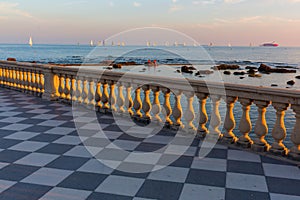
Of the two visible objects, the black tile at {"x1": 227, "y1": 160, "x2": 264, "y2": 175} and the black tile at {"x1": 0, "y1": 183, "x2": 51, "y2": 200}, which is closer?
the black tile at {"x1": 0, "y1": 183, "x2": 51, "y2": 200}

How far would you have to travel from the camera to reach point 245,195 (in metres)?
3.32

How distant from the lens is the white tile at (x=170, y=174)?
3719 millimetres

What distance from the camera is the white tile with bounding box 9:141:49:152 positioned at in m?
4.75

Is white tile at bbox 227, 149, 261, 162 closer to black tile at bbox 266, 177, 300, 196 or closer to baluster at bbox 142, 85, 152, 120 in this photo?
black tile at bbox 266, 177, 300, 196

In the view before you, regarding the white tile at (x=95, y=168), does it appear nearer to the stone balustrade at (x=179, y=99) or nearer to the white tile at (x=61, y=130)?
the white tile at (x=61, y=130)

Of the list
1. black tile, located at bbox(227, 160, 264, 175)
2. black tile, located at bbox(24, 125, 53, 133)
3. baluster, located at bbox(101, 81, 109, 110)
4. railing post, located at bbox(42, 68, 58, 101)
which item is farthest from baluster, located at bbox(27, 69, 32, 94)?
black tile, located at bbox(227, 160, 264, 175)

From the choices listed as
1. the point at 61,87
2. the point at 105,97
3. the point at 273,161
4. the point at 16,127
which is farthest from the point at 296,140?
the point at 61,87

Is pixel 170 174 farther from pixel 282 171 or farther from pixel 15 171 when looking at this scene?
pixel 15 171

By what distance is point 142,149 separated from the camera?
4.78 m

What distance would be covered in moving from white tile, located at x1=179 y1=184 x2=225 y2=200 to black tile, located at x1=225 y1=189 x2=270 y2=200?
66mm

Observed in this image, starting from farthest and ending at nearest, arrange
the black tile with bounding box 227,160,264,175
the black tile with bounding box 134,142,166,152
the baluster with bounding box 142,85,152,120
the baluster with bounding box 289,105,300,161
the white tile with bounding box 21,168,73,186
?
the baluster with bounding box 142,85,152,120, the black tile with bounding box 134,142,166,152, the baluster with bounding box 289,105,300,161, the black tile with bounding box 227,160,264,175, the white tile with bounding box 21,168,73,186

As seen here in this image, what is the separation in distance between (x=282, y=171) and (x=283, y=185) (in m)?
0.46

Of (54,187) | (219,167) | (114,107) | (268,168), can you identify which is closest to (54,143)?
(54,187)

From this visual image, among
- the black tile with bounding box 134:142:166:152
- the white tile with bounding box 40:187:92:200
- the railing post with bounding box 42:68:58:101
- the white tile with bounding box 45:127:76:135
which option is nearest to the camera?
the white tile with bounding box 40:187:92:200
